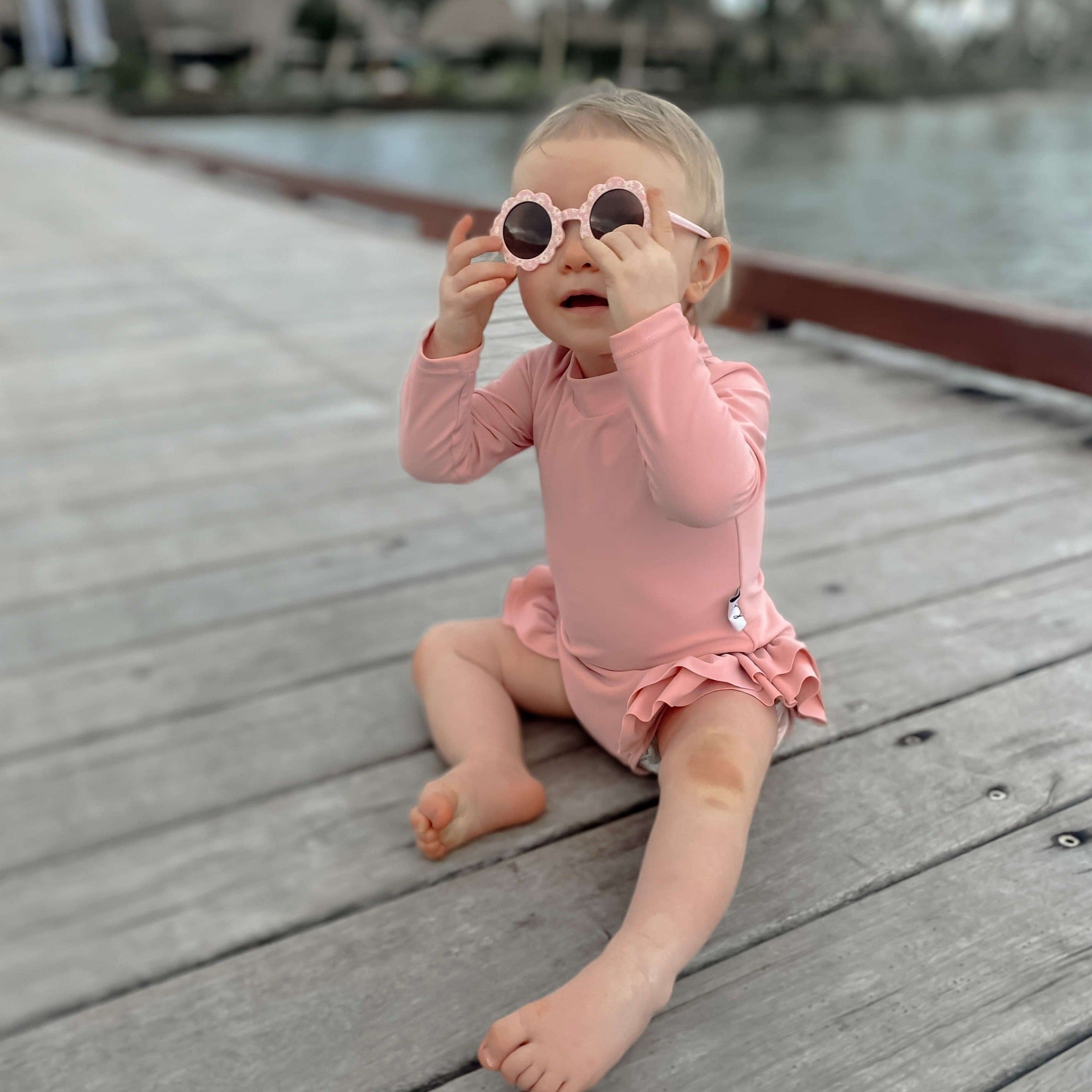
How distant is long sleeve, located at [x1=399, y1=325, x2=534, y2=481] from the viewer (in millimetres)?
1186

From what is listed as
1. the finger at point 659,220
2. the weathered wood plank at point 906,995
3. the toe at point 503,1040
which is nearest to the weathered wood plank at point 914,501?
the weathered wood plank at point 906,995

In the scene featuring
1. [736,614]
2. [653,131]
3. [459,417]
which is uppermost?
[653,131]

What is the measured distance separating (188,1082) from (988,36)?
4479 centimetres

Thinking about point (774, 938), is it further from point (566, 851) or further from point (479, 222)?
point (479, 222)

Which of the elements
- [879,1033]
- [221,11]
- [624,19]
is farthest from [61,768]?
[221,11]

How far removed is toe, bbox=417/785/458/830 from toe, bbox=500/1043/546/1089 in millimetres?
309

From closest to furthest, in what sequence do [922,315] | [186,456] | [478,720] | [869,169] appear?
1. [478,720]
2. [186,456]
3. [922,315]
4. [869,169]

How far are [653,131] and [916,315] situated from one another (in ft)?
6.53

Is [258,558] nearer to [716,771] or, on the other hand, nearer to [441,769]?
[441,769]

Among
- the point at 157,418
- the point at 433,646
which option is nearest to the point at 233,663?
the point at 433,646

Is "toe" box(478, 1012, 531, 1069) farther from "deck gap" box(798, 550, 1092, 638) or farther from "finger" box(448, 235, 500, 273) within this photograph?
"deck gap" box(798, 550, 1092, 638)

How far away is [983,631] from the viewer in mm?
1616

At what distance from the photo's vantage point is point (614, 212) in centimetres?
102

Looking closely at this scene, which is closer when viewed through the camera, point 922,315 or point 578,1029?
point 578,1029
